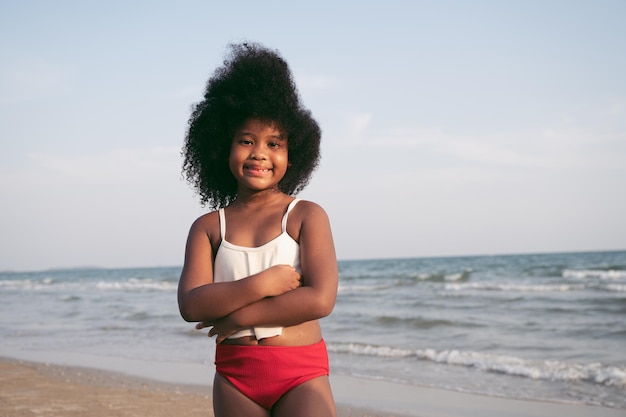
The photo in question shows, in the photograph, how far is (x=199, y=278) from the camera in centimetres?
263

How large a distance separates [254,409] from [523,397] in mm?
5383

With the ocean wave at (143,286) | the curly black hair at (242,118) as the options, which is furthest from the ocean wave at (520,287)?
the curly black hair at (242,118)

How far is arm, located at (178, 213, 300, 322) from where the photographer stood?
95.7 inches

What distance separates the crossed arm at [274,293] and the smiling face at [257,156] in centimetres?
Result: 26

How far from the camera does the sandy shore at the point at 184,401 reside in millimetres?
6309

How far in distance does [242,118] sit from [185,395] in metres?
4.99

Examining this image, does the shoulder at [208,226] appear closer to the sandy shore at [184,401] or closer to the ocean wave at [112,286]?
the sandy shore at [184,401]

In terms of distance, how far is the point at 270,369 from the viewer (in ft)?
8.22

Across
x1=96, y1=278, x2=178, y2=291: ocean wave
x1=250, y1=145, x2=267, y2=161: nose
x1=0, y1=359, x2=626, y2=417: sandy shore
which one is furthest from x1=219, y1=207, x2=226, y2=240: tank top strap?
x1=96, y1=278, x2=178, y2=291: ocean wave

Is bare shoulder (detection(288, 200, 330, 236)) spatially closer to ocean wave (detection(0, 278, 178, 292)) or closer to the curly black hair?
the curly black hair

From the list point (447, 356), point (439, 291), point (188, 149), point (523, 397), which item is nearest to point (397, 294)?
point (439, 291)

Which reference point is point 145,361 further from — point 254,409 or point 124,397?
point 254,409

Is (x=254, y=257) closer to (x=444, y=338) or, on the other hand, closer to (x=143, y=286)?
(x=444, y=338)

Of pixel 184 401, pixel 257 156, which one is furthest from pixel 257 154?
pixel 184 401
